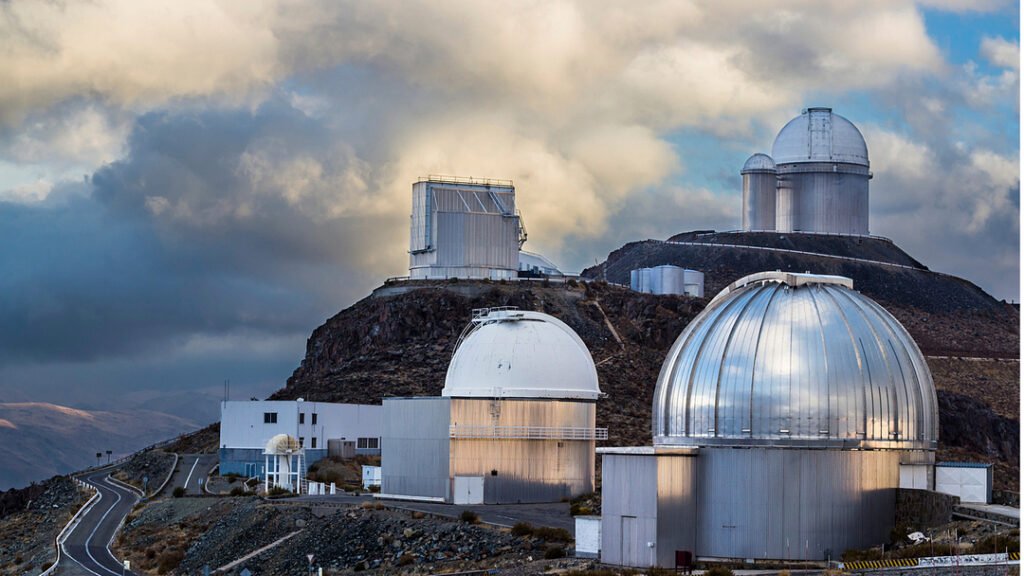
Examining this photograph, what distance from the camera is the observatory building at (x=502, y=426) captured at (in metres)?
56.3

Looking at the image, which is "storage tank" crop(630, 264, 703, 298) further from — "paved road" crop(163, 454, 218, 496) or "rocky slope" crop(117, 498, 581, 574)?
"rocky slope" crop(117, 498, 581, 574)

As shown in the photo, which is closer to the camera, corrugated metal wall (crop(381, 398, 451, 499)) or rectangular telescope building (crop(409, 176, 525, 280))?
corrugated metal wall (crop(381, 398, 451, 499))

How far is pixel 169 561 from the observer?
5069 centimetres

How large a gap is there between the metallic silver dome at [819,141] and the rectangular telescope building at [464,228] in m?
25.5

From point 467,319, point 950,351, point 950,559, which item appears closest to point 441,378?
point 467,319

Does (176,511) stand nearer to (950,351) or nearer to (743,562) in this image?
(743,562)

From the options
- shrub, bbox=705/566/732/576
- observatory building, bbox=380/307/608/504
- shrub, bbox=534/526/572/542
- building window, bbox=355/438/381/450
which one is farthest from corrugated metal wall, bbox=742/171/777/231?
shrub, bbox=705/566/732/576

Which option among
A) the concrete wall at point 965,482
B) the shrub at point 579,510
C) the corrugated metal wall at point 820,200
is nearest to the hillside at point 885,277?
the corrugated metal wall at point 820,200

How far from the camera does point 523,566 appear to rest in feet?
129

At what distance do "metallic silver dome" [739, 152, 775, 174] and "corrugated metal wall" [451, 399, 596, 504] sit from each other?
50506 mm

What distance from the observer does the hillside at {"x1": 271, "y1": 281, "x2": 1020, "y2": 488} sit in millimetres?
80938

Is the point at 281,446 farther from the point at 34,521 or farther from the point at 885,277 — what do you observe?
the point at 885,277

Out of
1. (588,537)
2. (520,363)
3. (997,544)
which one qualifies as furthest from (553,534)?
(520,363)

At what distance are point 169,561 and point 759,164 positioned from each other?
212ft
